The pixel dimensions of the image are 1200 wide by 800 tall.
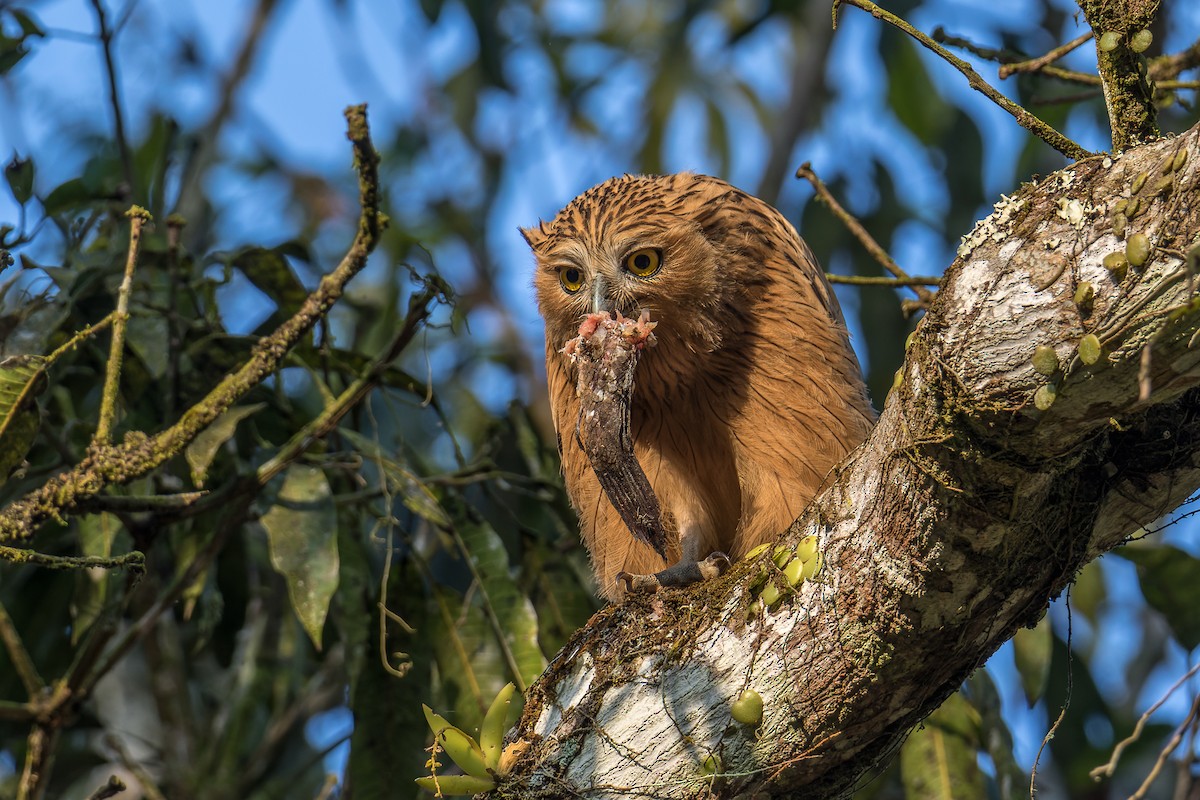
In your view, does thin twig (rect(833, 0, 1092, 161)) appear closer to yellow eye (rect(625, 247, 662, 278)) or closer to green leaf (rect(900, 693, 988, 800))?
yellow eye (rect(625, 247, 662, 278))

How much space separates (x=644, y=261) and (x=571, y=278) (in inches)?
9.1

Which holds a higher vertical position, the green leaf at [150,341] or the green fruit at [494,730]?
the green leaf at [150,341]

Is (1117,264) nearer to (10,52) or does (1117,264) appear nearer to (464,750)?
(464,750)

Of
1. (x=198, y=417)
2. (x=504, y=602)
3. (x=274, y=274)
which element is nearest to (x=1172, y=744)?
(x=504, y=602)

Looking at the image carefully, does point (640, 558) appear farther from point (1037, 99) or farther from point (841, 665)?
point (1037, 99)

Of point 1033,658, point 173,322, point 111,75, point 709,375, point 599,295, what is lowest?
point 1033,658

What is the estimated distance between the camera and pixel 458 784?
233cm

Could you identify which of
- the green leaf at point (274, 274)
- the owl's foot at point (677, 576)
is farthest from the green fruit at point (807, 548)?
the green leaf at point (274, 274)

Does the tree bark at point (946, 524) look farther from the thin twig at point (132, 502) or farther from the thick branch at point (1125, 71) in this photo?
the thin twig at point (132, 502)

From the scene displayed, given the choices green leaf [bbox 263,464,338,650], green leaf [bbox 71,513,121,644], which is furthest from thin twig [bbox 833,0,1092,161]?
green leaf [bbox 71,513,121,644]

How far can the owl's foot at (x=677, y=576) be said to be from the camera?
2605 millimetres

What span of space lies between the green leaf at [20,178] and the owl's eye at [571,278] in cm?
140

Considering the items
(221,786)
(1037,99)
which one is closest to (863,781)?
(1037,99)

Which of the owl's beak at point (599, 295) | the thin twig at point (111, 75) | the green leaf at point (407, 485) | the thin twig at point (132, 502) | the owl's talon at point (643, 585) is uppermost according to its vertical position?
the thin twig at point (111, 75)
